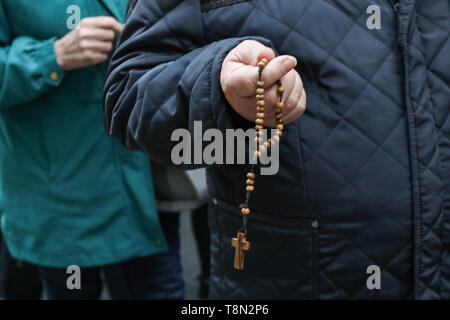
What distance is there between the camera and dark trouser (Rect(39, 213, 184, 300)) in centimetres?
143

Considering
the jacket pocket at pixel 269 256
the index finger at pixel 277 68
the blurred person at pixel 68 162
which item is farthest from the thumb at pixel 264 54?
the blurred person at pixel 68 162

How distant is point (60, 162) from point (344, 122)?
2.61 ft

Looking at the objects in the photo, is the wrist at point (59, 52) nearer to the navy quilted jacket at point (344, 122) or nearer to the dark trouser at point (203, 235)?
the navy quilted jacket at point (344, 122)

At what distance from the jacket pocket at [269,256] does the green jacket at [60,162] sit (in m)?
0.49

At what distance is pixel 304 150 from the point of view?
31.7 inches

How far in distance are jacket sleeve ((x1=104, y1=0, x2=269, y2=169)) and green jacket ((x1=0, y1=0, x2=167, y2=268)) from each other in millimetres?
433

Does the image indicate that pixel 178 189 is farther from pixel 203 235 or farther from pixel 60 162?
pixel 203 235

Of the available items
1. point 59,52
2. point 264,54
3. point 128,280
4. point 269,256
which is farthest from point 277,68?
point 128,280

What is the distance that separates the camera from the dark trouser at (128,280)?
143 cm

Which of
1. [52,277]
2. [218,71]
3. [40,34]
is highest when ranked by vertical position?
[40,34]
